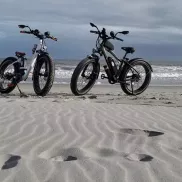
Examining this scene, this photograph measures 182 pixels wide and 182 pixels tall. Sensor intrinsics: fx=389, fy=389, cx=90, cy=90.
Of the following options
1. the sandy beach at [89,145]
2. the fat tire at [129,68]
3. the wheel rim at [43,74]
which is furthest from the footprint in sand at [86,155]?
the fat tire at [129,68]

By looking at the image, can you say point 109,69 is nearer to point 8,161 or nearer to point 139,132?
point 139,132

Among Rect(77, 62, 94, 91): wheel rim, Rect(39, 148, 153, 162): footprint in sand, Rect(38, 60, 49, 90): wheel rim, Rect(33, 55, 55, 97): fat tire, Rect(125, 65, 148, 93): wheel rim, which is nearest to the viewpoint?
Rect(39, 148, 153, 162): footprint in sand

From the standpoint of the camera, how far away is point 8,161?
314cm

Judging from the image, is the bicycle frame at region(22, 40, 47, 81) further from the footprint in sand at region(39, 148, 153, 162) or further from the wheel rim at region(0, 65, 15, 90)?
the footprint in sand at region(39, 148, 153, 162)

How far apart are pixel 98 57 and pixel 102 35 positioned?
0.52 metres

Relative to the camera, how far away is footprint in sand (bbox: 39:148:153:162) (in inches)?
128

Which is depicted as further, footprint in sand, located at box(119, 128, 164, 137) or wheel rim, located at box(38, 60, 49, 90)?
wheel rim, located at box(38, 60, 49, 90)

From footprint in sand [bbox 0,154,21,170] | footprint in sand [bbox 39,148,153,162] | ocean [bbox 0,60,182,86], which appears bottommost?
ocean [bbox 0,60,182,86]

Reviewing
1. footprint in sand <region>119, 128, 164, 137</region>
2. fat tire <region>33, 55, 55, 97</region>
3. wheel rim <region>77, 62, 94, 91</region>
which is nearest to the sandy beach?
footprint in sand <region>119, 128, 164, 137</region>

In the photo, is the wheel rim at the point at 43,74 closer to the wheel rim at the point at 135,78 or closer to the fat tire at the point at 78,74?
the fat tire at the point at 78,74

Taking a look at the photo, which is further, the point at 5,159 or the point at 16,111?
the point at 16,111

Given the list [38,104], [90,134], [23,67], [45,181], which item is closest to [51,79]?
[23,67]

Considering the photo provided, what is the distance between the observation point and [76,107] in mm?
6430

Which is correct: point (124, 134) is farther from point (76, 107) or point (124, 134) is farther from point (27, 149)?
point (76, 107)
